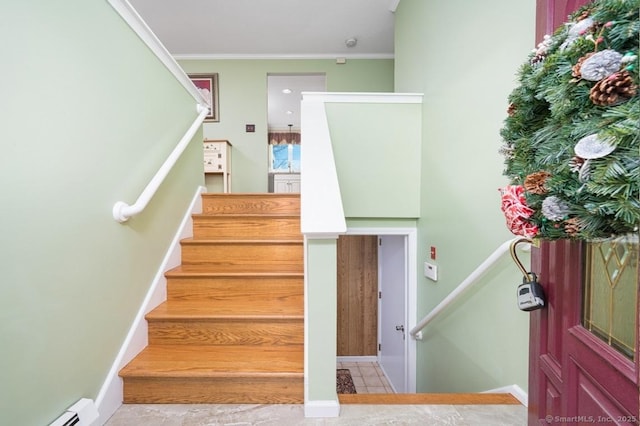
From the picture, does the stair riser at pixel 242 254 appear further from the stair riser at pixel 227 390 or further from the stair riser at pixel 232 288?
the stair riser at pixel 227 390

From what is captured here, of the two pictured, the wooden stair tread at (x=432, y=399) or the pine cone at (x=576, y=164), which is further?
the wooden stair tread at (x=432, y=399)

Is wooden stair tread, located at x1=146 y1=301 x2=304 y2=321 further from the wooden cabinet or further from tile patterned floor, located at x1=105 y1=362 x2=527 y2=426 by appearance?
the wooden cabinet

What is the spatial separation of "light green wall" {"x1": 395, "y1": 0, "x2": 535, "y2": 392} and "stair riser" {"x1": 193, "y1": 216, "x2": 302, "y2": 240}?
3.79 ft

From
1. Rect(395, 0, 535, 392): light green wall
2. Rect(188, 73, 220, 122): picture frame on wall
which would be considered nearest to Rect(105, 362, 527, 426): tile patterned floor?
Rect(395, 0, 535, 392): light green wall

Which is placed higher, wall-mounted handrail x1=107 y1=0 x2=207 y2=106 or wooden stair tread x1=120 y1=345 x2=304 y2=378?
wall-mounted handrail x1=107 y1=0 x2=207 y2=106

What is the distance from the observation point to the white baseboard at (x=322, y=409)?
1.28 m

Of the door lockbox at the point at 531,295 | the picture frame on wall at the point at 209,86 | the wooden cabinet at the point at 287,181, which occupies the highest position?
the picture frame on wall at the point at 209,86

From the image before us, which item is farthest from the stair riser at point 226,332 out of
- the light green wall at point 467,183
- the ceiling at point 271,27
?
the ceiling at point 271,27

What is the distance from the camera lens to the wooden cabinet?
22.0 ft

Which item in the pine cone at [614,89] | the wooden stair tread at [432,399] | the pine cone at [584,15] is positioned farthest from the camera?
the wooden stair tread at [432,399]

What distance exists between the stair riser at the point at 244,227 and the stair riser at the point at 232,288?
548 mm

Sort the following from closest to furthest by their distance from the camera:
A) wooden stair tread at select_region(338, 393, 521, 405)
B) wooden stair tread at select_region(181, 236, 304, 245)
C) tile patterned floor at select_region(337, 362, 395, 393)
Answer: wooden stair tread at select_region(338, 393, 521, 405) → wooden stair tread at select_region(181, 236, 304, 245) → tile patterned floor at select_region(337, 362, 395, 393)

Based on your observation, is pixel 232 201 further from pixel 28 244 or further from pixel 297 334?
pixel 28 244

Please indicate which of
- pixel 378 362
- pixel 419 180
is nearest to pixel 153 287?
pixel 419 180
